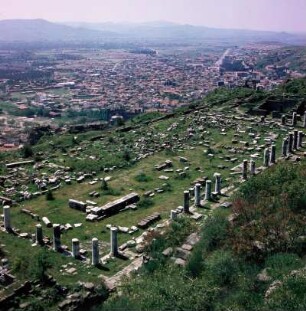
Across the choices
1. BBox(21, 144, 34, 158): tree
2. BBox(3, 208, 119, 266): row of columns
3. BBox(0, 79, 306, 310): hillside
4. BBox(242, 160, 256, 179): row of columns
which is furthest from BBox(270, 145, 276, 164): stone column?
BBox(21, 144, 34, 158): tree

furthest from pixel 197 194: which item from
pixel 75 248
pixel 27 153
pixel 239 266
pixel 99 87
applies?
pixel 99 87

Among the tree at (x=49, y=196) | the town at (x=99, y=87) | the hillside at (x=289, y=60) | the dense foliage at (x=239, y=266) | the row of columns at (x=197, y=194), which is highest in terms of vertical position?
the dense foliage at (x=239, y=266)

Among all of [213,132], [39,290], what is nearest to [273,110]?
[213,132]

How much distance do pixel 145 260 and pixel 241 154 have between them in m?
13.8

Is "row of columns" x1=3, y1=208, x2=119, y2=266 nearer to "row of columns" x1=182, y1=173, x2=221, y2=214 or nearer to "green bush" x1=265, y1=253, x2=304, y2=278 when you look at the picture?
"row of columns" x1=182, y1=173, x2=221, y2=214

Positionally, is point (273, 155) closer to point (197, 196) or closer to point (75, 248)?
point (197, 196)

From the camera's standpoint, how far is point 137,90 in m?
97.6

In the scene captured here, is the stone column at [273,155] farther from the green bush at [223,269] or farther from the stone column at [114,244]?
the green bush at [223,269]

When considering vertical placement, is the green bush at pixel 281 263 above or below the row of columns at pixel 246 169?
above

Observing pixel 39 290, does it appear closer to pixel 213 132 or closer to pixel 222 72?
pixel 213 132

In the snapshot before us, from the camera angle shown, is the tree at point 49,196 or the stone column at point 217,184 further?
the tree at point 49,196

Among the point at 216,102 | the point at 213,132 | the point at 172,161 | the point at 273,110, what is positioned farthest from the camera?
the point at 216,102

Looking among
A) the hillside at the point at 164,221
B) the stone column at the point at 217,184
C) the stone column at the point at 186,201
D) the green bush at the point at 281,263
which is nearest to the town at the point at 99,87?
the hillside at the point at 164,221

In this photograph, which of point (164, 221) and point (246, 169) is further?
point (246, 169)
